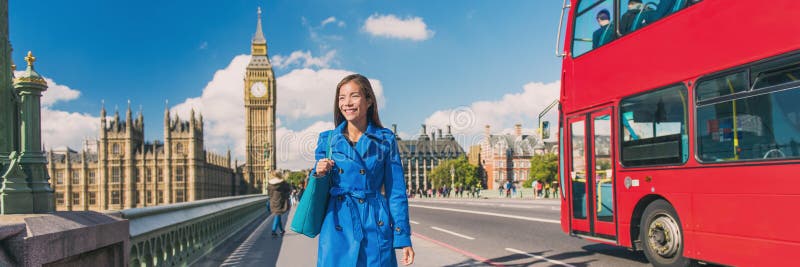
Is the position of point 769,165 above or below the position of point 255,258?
above

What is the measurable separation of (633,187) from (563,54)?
3150mm

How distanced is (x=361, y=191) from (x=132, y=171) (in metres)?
116

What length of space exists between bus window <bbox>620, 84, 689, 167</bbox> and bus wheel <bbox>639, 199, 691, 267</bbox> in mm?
675

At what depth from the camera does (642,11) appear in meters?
8.81

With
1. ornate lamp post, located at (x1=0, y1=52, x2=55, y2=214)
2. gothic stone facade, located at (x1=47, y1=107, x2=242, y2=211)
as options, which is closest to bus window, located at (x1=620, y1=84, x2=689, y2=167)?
ornate lamp post, located at (x1=0, y1=52, x2=55, y2=214)

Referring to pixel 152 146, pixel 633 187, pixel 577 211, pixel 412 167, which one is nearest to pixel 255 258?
pixel 577 211

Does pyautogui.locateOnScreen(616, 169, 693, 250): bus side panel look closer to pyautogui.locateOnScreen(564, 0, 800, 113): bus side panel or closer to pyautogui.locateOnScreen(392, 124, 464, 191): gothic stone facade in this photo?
pyautogui.locateOnScreen(564, 0, 800, 113): bus side panel

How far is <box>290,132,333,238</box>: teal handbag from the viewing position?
3.44 m

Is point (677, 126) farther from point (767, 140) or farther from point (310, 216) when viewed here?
point (310, 216)

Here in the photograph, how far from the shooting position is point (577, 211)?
10414mm

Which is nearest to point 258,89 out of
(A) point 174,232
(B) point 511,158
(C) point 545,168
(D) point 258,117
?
(D) point 258,117

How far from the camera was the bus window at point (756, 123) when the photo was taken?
6.21 metres

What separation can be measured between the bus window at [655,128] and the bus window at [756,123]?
0.38 metres

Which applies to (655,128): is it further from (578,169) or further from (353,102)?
(353,102)
